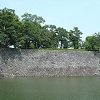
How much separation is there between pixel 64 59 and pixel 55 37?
1066 cm

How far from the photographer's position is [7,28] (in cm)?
3025

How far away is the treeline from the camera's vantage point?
30562mm

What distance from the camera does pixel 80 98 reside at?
1520 cm

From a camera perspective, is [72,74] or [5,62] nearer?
[5,62]

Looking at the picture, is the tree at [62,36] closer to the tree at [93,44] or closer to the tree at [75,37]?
the tree at [75,37]

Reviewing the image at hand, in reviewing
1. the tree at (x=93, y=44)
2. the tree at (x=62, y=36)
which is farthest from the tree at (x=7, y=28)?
the tree at (x=62, y=36)

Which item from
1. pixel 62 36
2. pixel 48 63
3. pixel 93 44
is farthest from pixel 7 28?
pixel 62 36

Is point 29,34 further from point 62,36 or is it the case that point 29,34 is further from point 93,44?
point 62,36

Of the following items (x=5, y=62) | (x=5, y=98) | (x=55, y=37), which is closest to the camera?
(x=5, y=98)

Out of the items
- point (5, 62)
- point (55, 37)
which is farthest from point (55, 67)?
point (55, 37)

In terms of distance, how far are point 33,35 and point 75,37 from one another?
12.8 m

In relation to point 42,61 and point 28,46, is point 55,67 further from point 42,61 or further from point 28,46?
point 28,46

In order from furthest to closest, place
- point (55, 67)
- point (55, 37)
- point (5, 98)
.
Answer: point (55, 37), point (55, 67), point (5, 98)

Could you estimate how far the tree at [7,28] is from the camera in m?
30.1
